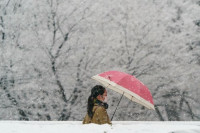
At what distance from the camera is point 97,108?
2666 mm

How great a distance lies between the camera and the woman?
262 centimetres

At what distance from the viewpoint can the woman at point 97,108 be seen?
2622 mm

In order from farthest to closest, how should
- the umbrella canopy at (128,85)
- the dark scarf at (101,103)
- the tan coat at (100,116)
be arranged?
1. the umbrella canopy at (128,85)
2. the dark scarf at (101,103)
3. the tan coat at (100,116)

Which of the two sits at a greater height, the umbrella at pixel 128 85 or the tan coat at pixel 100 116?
the umbrella at pixel 128 85

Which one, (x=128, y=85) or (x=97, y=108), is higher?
(x=128, y=85)

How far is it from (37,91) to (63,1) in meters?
3.65

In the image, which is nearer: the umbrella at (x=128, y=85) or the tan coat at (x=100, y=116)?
the tan coat at (x=100, y=116)

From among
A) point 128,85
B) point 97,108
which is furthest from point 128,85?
point 97,108

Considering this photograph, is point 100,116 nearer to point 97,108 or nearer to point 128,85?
point 97,108

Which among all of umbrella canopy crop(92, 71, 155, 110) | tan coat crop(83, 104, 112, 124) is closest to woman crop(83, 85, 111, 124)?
tan coat crop(83, 104, 112, 124)

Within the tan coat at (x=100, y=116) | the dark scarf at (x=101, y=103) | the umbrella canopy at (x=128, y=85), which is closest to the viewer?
the tan coat at (x=100, y=116)

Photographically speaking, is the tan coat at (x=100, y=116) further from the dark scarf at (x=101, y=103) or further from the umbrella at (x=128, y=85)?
the umbrella at (x=128, y=85)

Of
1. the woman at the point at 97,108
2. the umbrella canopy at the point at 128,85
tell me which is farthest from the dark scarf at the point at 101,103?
the umbrella canopy at the point at 128,85

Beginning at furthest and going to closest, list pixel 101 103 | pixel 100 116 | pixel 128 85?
pixel 128 85, pixel 101 103, pixel 100 116
